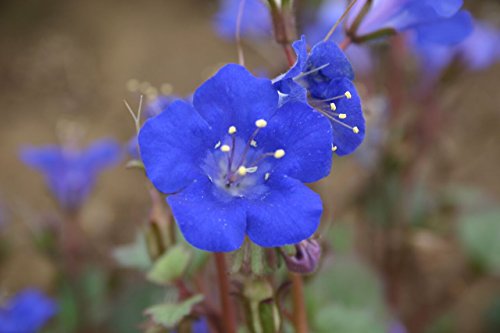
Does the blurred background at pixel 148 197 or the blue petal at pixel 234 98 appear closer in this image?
the blue petal at pixel 234 98

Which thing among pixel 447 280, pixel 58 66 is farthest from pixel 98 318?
pixel 58 66

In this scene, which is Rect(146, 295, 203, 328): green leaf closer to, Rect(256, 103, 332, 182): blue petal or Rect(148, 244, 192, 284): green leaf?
Rect(148, 244, 192, 284): green leaf

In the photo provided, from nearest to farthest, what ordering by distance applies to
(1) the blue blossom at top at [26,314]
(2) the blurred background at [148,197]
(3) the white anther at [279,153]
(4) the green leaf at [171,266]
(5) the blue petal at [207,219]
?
1. (5) the blue petal at [207,219]
2. (3) the white anther at [279,153]
3. (4) the green leaf at [171,266]
4. (1) the blue blossom at top at [26,314]
5. (2) the blurred background at [148,197]

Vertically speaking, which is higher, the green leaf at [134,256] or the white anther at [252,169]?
the white anther at [252,169]

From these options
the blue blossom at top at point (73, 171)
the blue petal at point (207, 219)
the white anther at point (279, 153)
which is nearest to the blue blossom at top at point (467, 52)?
the blue blossom at top at point (73, 171)

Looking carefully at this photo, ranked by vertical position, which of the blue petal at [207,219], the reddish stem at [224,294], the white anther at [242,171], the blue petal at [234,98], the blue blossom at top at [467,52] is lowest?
the blue blossom at top at [467,52]

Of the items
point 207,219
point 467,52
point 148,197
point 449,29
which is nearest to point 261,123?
point 207,219

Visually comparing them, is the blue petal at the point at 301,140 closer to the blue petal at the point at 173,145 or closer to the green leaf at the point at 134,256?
the blue petal at the point at 173,145

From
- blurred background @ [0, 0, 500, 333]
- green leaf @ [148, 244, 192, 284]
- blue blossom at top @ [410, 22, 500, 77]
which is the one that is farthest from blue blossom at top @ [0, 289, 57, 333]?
blue blossom at top @ [410, 22, 500, 77]

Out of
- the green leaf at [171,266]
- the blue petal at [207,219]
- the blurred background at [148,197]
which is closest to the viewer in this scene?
the blue petal at [207,219]
